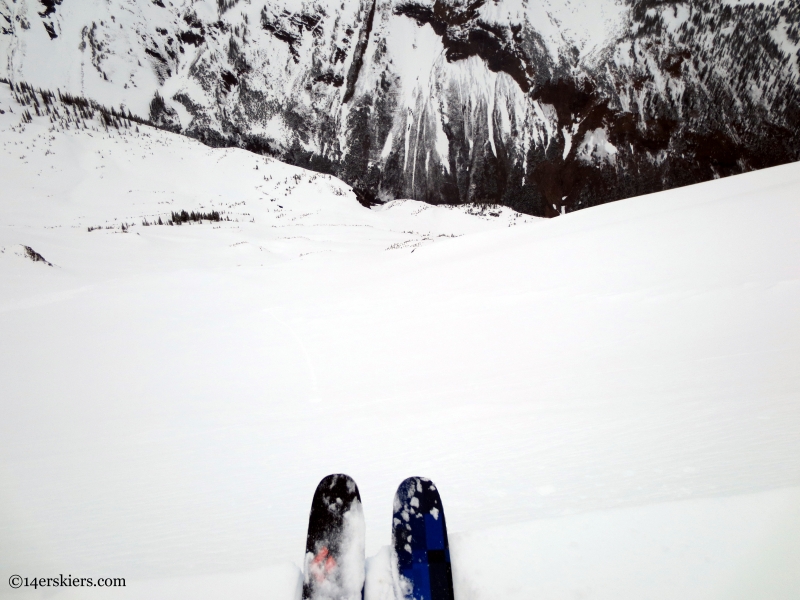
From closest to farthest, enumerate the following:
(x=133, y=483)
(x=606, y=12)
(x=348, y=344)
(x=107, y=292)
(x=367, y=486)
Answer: (x=367, y=486)
(x=133, y=483)
(x=348, y=344)
(x=107, y=292)
(x=606, y=12)

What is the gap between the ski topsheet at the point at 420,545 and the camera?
3.54 ft

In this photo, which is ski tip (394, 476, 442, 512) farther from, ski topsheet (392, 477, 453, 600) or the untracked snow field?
the untracked snow field

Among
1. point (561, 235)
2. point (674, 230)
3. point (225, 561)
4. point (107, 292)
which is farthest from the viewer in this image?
point (107, 292)

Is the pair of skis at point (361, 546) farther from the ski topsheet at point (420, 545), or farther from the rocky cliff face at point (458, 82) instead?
the rocky cliff face at point (458, 82)

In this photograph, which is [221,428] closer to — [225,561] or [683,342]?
[225,561]

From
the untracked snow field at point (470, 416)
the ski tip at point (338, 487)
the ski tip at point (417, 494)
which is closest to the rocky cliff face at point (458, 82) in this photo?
the untracked snow field at point (470, 416)

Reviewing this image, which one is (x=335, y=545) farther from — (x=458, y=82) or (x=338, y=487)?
(x=458, y=82)

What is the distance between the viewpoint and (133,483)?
85.0 inches

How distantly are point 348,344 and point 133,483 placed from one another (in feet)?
8.03

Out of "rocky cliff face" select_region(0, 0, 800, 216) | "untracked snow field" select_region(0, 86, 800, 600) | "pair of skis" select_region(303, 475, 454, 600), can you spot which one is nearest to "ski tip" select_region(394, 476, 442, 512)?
"pair of skis" select_region(303, 475, 454, 600)

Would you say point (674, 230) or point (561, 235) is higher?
point (561, 235)

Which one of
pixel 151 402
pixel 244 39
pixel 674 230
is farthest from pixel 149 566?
pixel 244 39

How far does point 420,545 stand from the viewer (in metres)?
1.17

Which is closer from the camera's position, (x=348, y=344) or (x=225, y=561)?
(x=225, y=561)
